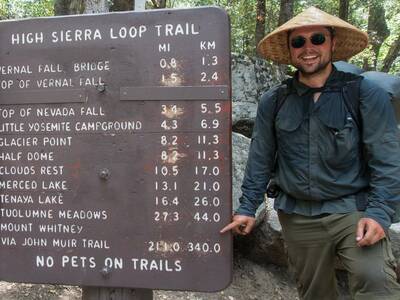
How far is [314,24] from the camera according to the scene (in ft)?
8.21

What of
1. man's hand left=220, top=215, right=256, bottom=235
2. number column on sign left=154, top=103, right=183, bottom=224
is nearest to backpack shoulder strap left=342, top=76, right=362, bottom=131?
man's hand left=220, top=215, right=256, bottom=235

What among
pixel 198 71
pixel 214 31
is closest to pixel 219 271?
pixel 198 71

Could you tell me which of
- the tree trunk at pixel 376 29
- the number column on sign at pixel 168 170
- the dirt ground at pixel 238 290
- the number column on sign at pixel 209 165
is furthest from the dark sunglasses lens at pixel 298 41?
the tree trunk at pixel 376 29

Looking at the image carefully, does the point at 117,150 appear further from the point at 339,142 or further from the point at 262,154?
the point at 339,142

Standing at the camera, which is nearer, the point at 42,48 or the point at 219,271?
the point at 219,271

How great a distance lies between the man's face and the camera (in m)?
2.58

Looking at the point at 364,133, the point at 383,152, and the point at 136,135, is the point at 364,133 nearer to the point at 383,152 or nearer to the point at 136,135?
the point at 383,152

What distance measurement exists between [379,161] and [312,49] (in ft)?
2.40

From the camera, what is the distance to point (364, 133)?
8.07ft

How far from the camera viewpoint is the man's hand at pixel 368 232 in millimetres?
2332

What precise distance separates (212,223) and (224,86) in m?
0.71

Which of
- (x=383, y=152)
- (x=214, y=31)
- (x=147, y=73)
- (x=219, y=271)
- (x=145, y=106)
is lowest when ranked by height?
(x=219, y=271)

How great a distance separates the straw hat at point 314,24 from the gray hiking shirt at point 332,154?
10.6 inches

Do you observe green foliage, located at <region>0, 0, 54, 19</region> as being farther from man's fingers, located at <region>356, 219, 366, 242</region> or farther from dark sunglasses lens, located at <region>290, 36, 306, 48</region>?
man's fingers, located at <region>356, 219, 366, 242</region>
